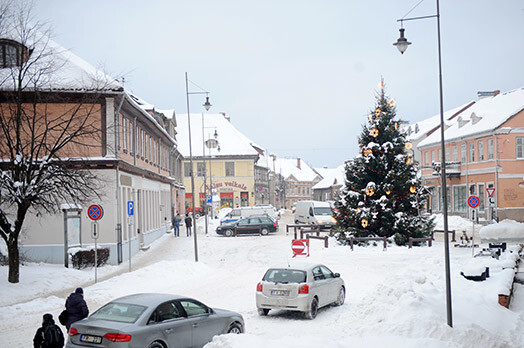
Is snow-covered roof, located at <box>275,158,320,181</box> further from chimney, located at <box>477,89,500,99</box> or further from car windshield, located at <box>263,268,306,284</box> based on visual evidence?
car windshield, located at <box>263,268,306,284</box>

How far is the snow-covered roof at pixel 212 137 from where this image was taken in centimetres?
7631

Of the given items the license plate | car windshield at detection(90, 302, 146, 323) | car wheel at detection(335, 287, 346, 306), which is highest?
car windshield at detection(90, 302, 146, 323)

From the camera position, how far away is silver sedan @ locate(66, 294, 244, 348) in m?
8.71

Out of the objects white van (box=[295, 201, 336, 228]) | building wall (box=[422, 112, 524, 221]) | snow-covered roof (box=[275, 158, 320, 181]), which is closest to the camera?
white van (box=[295, 201, 336, 228])

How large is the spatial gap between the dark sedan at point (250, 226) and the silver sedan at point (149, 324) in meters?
31.3

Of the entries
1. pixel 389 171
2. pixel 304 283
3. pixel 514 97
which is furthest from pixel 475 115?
pixel 304 283

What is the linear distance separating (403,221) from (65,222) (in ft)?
57.2

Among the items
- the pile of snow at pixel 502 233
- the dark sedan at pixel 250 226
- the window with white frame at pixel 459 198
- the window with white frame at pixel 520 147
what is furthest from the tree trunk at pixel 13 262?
the window with white frame at pixel 459 198

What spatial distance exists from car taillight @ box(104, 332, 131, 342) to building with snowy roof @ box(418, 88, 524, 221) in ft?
120

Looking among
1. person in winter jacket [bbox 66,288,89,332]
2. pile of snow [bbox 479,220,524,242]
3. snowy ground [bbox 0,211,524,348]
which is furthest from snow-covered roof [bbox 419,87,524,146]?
person in winter jacket [bbox 66,288,89,332]

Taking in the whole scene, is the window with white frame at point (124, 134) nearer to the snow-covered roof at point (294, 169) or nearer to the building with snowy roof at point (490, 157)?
the building with snowy roof at point (490, 157)

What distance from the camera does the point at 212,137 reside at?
3093 inches

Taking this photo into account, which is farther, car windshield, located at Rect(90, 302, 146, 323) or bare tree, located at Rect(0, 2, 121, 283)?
bare tree, located at Rect(0, 2, 121, 283)

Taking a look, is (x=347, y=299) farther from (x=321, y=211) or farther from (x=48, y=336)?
(x=321, y=211)
